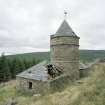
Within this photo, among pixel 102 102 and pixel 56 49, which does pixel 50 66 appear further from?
pixel 102 102

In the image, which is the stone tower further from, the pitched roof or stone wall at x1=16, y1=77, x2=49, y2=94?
stone wall at x1=16, y1=77, x2=49, y2=94

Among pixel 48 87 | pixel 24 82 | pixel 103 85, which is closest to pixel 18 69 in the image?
pixel 24 82

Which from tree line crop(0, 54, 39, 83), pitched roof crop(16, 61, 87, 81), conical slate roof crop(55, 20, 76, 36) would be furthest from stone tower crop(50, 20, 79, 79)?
tree line crop(0, 54, 39, 83)

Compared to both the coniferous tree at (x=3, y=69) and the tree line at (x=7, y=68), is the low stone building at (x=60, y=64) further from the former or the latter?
the tree line at (x=7, y=68)

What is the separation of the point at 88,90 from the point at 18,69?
4024 centimetres

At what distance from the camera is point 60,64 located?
22.8m

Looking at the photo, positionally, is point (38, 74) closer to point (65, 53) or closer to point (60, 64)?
point (60, 64)

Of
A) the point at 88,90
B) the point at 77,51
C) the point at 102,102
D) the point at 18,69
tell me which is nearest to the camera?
the point at 102,102

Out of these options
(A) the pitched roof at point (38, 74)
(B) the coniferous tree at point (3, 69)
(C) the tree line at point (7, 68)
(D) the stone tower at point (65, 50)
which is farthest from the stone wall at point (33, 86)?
(C) the tree line at point (7, 68)

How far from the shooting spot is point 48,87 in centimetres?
1914

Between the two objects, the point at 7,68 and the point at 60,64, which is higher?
the point at 60,64

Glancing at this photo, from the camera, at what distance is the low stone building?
21.5m

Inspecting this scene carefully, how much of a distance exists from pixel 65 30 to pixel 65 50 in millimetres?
2969

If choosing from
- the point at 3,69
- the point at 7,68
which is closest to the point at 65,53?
the point at 3,69
